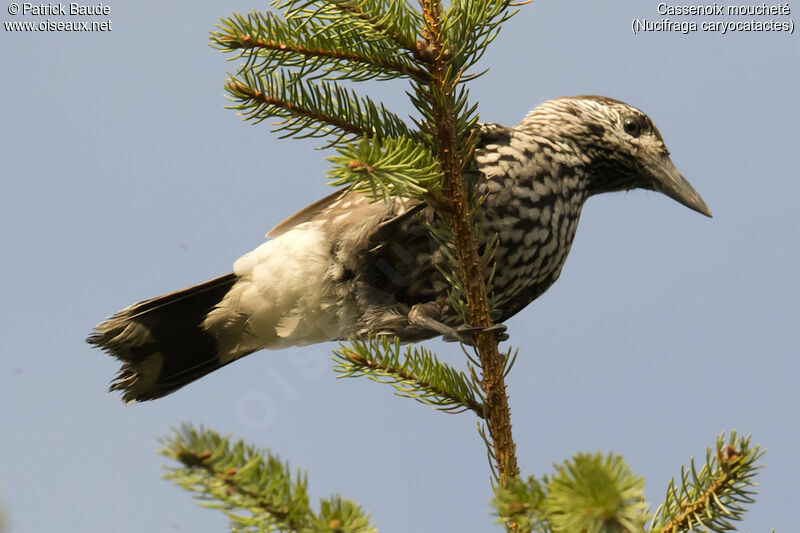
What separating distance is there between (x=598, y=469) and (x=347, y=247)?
147cm

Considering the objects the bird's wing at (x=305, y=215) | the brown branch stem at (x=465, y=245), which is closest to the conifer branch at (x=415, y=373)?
the brown branch stem at (x=465, y=245)

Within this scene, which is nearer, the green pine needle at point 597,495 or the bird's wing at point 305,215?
the green pine needle at point 597,495

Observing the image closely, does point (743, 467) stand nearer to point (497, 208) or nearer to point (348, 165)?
point (348, 165)

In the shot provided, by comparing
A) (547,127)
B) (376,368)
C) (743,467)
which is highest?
(547,127)

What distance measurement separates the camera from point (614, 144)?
2566 mm

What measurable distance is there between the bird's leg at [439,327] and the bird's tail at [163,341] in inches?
28.2

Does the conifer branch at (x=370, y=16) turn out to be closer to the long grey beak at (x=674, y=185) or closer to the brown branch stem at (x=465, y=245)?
the brown branch stem at (x=465, y=245)

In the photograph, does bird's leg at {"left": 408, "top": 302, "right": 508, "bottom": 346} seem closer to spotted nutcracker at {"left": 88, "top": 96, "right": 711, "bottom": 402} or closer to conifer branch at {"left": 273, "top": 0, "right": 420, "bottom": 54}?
spotted nutcracker at {"left": 88, "top": 96, "right": 711, "bottom": 402}

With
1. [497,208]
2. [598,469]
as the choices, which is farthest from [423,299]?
[598,469]

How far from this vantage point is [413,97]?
5.07ft

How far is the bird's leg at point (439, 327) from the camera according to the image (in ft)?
5.25

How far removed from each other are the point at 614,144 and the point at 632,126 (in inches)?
4.3

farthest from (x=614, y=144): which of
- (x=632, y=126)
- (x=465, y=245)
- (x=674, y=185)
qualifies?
(x=465, y=245)

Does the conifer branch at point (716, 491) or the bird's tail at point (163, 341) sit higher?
the bird's tail at point (163, 341)
